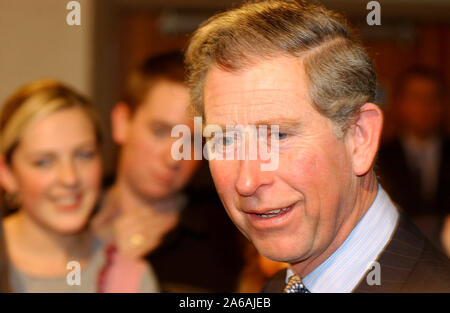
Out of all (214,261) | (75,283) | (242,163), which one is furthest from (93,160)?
(242,163)

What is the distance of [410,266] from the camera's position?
104 cm

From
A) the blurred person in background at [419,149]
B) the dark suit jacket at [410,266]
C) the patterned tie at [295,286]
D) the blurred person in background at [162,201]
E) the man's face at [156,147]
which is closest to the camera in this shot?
the dark suit jacket at [410,266]

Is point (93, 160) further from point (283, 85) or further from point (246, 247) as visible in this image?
point (283, 85)

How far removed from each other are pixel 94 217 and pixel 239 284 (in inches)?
21.7

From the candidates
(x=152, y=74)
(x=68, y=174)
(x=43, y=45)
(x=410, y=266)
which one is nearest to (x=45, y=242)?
(x=68, y=174)

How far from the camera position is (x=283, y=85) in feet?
3.43

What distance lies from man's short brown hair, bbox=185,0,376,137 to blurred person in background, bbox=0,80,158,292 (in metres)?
0.77

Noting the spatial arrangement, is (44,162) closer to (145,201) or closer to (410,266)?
(145,201)

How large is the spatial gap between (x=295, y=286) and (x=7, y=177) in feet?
3.47

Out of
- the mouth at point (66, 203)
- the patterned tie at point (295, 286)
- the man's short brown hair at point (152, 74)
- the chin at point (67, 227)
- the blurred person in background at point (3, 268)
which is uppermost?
the man's short brown hair at point (152, 74)

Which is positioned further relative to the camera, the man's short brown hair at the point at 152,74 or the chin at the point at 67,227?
the man's short brown hair at the point at 152,74

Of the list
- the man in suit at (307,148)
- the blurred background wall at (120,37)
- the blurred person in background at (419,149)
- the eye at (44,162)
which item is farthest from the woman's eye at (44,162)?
the blurred person in background at (419,149)

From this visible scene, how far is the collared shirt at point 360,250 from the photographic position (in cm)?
110

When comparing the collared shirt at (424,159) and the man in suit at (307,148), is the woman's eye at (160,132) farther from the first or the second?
the collared shirt at (424,159)
